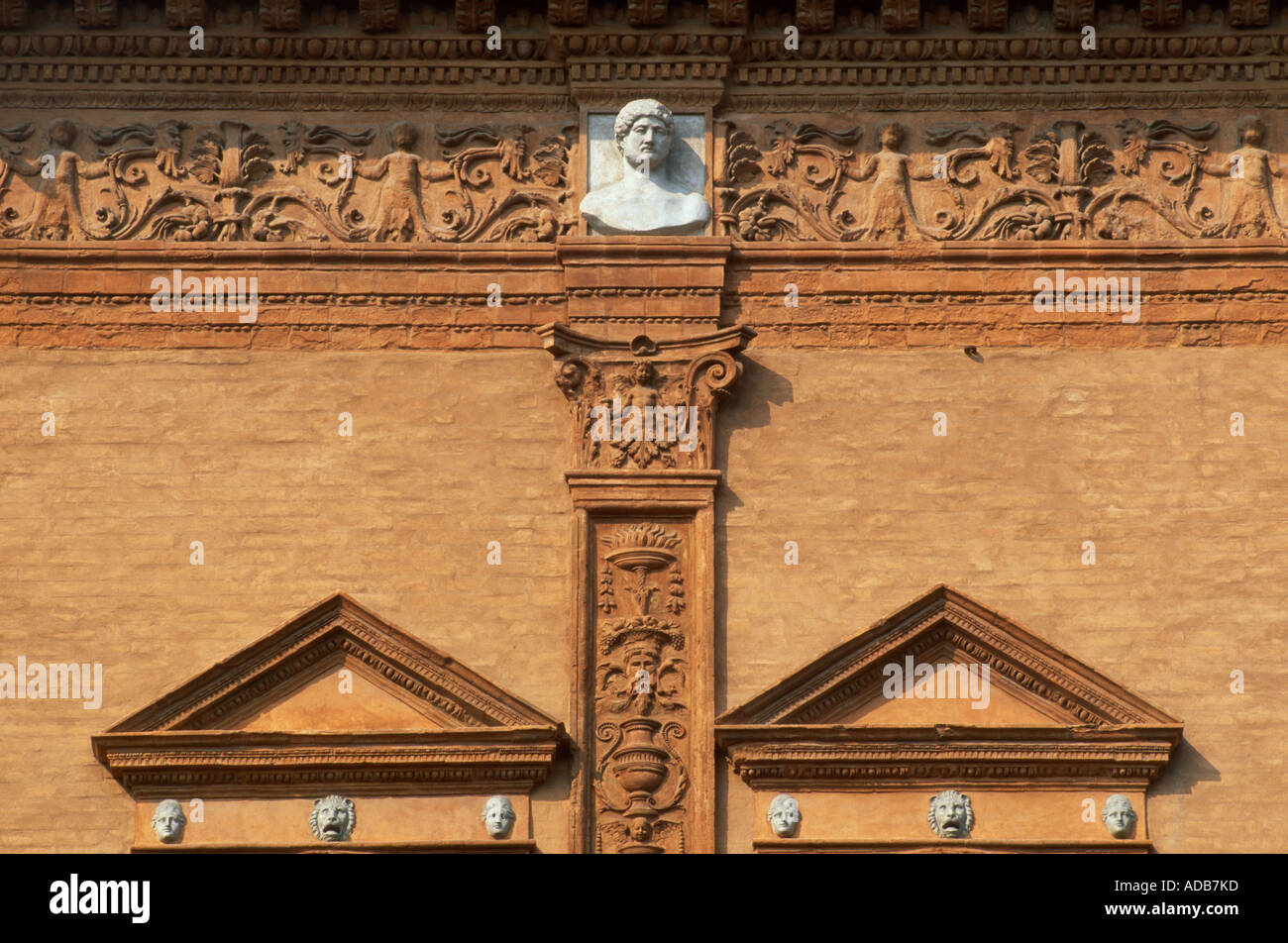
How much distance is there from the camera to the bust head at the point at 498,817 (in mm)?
15797

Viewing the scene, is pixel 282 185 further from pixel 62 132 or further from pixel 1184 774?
pixel 1184 774

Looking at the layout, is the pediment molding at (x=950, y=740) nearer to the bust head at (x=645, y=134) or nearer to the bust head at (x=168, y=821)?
the bust head at (x=168, y=821)

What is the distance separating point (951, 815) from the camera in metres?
15.8

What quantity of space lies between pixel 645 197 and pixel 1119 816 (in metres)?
4.32

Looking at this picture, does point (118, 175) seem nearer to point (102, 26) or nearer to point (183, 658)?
point (102, 26)

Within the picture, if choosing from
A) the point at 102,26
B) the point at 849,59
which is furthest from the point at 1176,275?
the point at 102,26

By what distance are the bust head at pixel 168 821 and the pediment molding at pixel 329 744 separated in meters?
0.10

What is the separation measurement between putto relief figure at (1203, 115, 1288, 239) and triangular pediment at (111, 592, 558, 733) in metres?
4.90

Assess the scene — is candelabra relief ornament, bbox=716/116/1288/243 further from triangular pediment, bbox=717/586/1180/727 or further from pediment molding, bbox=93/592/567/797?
pediment molding, bbox=93/592/567/797

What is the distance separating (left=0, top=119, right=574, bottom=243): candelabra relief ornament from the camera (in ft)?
56.4

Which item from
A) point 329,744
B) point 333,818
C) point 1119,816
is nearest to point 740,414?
point 329,744
